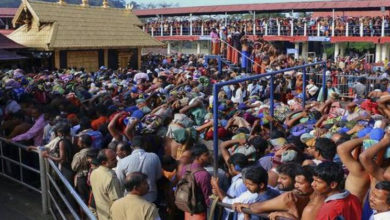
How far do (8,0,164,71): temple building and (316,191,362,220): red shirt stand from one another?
17.6m

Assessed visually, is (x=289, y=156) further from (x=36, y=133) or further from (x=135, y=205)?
(x=36, y=133)

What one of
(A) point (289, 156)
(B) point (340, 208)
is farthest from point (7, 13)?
(B) point (340, 208)

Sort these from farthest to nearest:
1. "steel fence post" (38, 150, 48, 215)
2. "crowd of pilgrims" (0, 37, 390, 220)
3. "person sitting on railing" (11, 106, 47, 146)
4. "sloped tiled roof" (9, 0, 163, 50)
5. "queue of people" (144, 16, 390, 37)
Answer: "queue of people" (144, 16, 390, 37)
"sloped tiled roof" (9, 0, 163, 50)
"person sitting on railing" (11, 106, 47, 146)
"steel fence post" (38, 150, 48, 215)
"crowd of pilgrims" (0, 37, 390, 220)

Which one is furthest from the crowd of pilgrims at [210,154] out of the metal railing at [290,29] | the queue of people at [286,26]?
the metal railing at [290,29]

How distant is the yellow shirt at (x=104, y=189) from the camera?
473 centimetres

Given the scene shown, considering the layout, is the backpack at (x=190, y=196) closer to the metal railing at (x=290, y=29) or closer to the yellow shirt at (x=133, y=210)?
the yellow shirt at (x=133, y=210)

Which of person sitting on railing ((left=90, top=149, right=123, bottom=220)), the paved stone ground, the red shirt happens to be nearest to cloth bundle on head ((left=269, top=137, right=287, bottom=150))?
person sitting on railing ((left=90, top=149, right=123, bottom=220))

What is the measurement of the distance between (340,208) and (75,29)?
1944cm

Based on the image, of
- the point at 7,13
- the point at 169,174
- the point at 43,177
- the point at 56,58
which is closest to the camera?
the point at 169,174

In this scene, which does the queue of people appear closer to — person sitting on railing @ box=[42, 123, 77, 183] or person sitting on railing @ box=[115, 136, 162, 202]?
person sitting on railing @ box=[42, 123, 77, 183]

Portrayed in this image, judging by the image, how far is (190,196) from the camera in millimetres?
4426

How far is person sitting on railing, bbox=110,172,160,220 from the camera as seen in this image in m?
3.95

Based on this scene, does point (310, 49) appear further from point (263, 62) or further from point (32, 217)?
point (32, 217)

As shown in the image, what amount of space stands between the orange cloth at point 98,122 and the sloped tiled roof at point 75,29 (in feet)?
42.8
